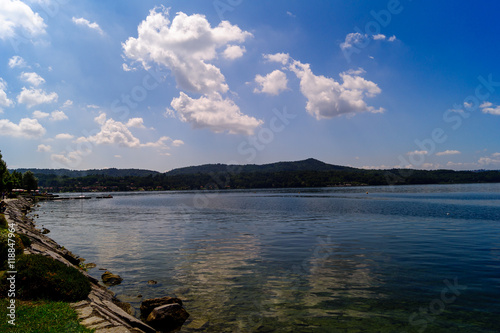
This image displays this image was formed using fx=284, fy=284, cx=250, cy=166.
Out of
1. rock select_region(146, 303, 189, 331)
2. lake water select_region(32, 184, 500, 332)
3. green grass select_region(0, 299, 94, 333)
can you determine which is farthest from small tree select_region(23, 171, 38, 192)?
rock select_region(146, 303, 189, 331)

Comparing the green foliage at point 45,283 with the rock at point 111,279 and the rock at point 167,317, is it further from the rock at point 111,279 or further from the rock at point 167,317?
the rock at point 111,279

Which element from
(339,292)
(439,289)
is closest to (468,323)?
(439,289)

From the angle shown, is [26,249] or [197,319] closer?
[197,319]

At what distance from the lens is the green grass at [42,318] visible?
1093 centimetres

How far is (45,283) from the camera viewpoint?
14.3 metres

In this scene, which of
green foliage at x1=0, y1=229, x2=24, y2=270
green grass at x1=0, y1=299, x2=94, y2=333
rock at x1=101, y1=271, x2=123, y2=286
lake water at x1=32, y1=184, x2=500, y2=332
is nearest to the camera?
green grass at x1=0, y1=299, x2=94, y2=333

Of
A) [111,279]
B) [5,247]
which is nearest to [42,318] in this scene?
[5,247]

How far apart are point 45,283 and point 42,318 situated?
304 centimetres

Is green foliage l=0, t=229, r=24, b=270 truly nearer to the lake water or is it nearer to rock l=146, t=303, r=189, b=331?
the lake water

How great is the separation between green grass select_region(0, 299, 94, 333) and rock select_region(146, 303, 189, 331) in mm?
4051

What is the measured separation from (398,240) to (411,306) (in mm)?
22206

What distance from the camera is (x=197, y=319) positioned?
1603cm

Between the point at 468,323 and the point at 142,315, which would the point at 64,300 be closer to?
the point at 142,315

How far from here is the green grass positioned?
35.9 ft
